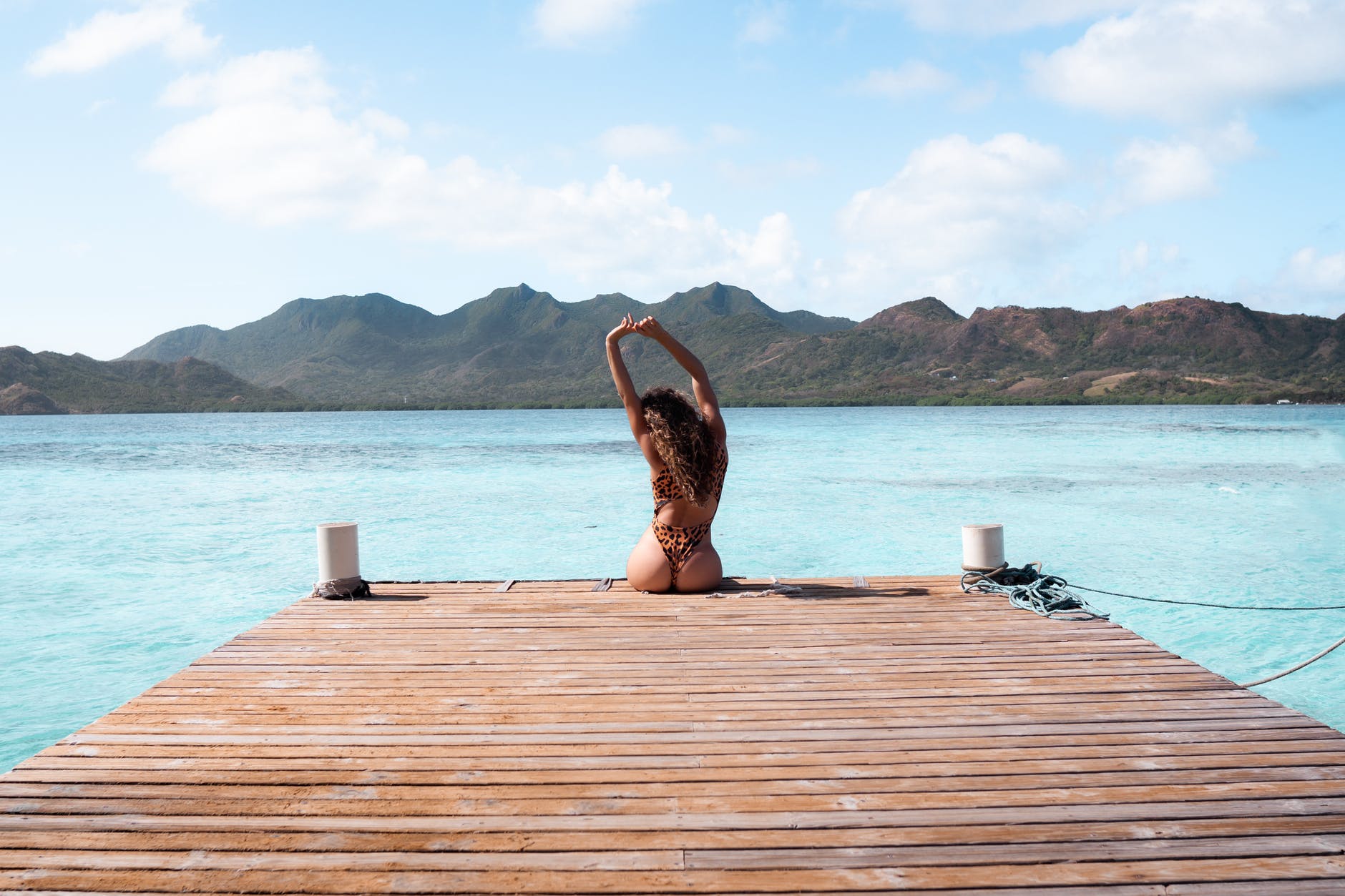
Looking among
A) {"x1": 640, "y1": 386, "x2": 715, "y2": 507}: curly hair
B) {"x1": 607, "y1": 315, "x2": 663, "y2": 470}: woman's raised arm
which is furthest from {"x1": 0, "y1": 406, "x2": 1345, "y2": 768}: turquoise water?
{"x1": 640, "y1": 386, "x2": 715, "y2": 507}: curly hair

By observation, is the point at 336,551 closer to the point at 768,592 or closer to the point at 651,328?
the point at 651,328

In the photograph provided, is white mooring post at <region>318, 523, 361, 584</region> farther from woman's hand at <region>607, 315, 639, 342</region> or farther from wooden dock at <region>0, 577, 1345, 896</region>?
woman's hand at <region>607, 315, 639, 342</region>

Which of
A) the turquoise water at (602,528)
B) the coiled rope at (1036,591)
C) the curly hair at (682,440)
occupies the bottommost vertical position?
the turquoise water at (602,528)

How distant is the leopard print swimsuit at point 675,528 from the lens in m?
5.46

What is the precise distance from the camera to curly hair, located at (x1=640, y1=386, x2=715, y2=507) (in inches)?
206

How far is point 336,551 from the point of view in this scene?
18.8 feet

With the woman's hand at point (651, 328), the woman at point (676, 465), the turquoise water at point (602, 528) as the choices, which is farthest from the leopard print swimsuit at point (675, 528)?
the turquoise water at point (602, 528)

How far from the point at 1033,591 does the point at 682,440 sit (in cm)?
235

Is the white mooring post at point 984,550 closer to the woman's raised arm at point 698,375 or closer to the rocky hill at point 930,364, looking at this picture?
the woman's raised arm at point 698,375

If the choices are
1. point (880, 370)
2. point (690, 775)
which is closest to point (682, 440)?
point (690, 775)

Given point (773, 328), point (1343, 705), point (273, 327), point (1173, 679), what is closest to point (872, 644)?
point (1173, 679)

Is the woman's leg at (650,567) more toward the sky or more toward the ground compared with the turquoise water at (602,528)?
more toward the sky

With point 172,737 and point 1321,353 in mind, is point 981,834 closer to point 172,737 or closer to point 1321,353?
point 172,737

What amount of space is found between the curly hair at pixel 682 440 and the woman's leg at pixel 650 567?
0.47 m
